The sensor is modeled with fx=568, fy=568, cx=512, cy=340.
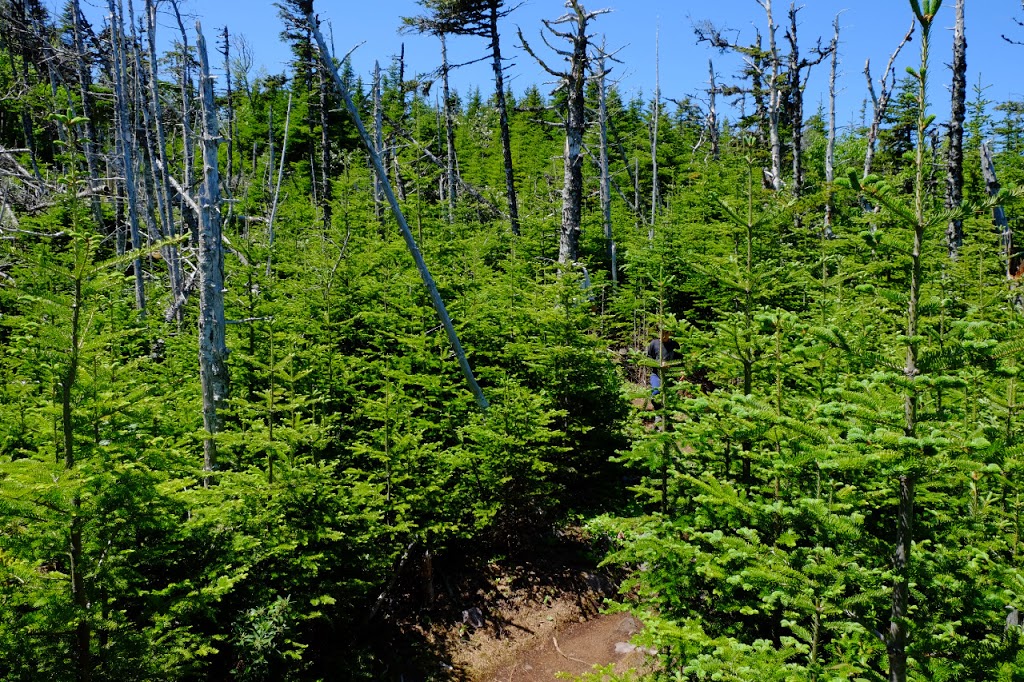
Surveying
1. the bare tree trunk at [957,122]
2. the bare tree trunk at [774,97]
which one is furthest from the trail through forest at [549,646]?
the bare tree trunk at [774,97]

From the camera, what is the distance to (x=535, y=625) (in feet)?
26.1

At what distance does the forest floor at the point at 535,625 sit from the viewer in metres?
7.31

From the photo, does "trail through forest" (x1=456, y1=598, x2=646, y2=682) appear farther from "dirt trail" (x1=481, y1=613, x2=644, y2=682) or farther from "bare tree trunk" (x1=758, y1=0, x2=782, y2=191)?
"bare tree trunk" (x1=758, y1=0, x2=782, y2=191)

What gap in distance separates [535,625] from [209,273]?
6.54 metres

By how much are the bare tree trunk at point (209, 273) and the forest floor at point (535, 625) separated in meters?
4.04

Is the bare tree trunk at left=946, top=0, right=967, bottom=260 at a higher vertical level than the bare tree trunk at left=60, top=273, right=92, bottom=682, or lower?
higher

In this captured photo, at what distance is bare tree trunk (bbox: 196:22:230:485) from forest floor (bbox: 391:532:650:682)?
13.2ft

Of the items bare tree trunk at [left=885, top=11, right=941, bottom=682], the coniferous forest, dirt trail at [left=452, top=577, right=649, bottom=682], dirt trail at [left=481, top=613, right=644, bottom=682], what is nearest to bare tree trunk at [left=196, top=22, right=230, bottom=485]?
the coniferous forest

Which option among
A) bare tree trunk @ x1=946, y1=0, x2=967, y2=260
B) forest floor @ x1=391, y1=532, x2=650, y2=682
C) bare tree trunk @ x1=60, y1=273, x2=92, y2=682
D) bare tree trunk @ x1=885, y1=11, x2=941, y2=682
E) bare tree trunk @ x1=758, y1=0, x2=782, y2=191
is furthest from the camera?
bare tree trunk @ x1=758, y1=0, x2=782, y2=191

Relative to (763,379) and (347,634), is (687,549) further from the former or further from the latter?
(347,634)

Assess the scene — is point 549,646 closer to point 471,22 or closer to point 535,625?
point 535,625

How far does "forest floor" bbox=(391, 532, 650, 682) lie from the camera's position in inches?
288

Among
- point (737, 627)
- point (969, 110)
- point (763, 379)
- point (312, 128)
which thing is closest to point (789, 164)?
point (969, 110)

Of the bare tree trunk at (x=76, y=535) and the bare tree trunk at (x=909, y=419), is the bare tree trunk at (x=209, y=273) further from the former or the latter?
the bare tree trunk at (x=909, y=419)
